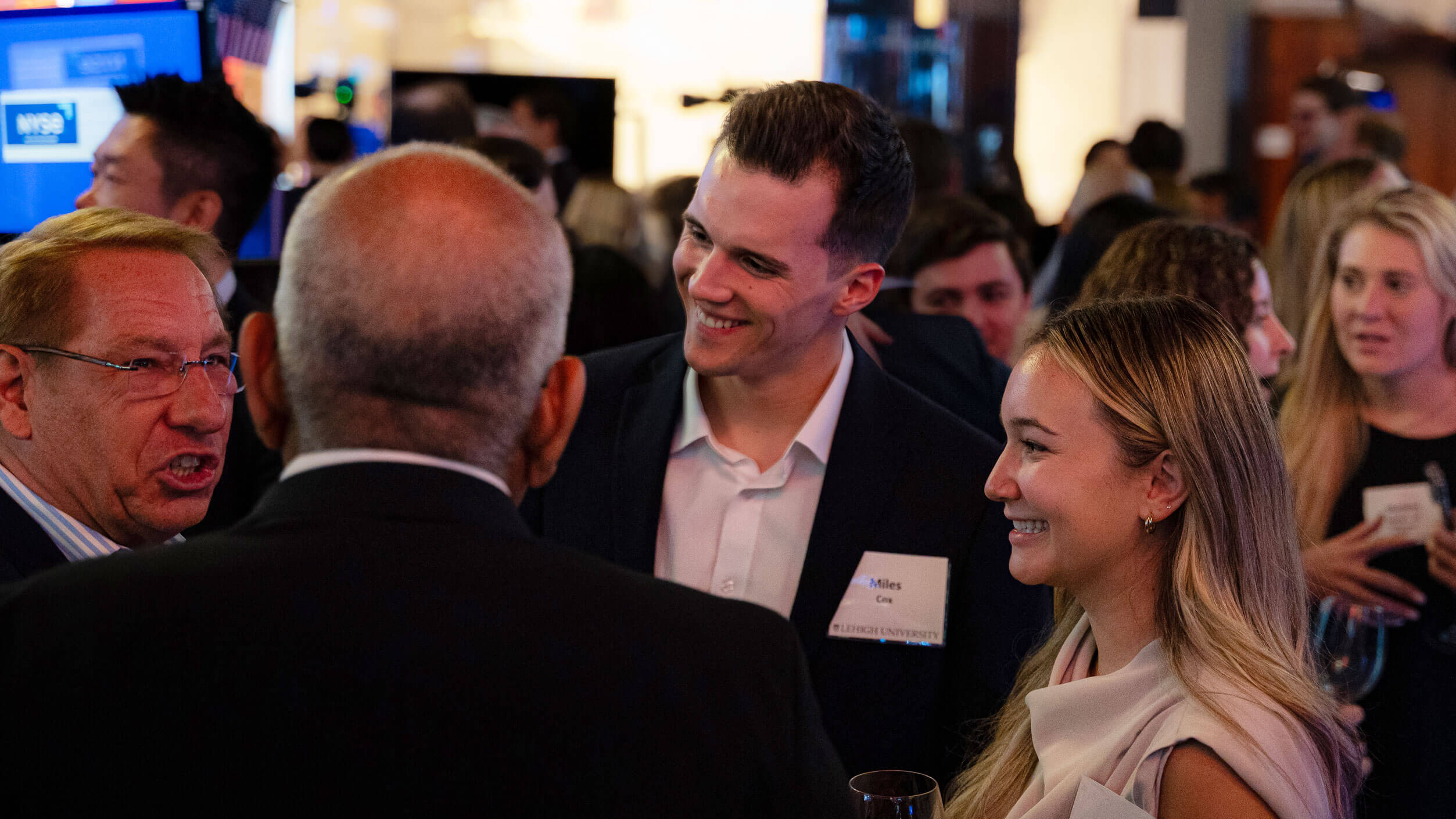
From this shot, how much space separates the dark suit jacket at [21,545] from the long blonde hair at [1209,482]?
1273mm

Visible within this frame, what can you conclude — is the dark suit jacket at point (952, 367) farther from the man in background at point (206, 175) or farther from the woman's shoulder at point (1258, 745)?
the man in background at point (206, 175)

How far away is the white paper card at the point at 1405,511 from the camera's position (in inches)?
105

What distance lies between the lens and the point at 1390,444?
9.14 feet

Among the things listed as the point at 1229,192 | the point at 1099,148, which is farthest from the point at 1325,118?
the point at 1099,148

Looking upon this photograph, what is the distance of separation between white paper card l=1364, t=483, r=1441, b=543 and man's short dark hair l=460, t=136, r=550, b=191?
2266mm

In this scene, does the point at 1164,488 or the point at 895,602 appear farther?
the point at 895,602

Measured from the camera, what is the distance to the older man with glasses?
163cm

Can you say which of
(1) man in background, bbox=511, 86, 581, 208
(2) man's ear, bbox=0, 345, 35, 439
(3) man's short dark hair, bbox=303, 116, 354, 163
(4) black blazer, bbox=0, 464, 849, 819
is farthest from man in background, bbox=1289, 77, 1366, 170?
(4) black blazer, bbox=0, 464, 849, 819

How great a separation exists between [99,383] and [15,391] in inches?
4.2

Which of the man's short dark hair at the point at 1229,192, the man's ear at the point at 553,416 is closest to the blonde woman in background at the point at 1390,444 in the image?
the man's ear at the point at 553,416

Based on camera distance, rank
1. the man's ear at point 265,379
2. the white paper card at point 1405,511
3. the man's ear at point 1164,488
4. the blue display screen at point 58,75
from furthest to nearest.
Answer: the white paper card at point 1405,511 < the blue display screen at point 58,75 < the man's ear at point 1164,488 < the man's ear at point 265,379

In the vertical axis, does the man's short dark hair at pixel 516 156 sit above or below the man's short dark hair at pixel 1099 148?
below

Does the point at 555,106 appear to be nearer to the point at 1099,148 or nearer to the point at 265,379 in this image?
the point at 1099,148

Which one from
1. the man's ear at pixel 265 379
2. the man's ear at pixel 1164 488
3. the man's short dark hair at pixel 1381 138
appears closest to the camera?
the man's ear at pixel 265 379
